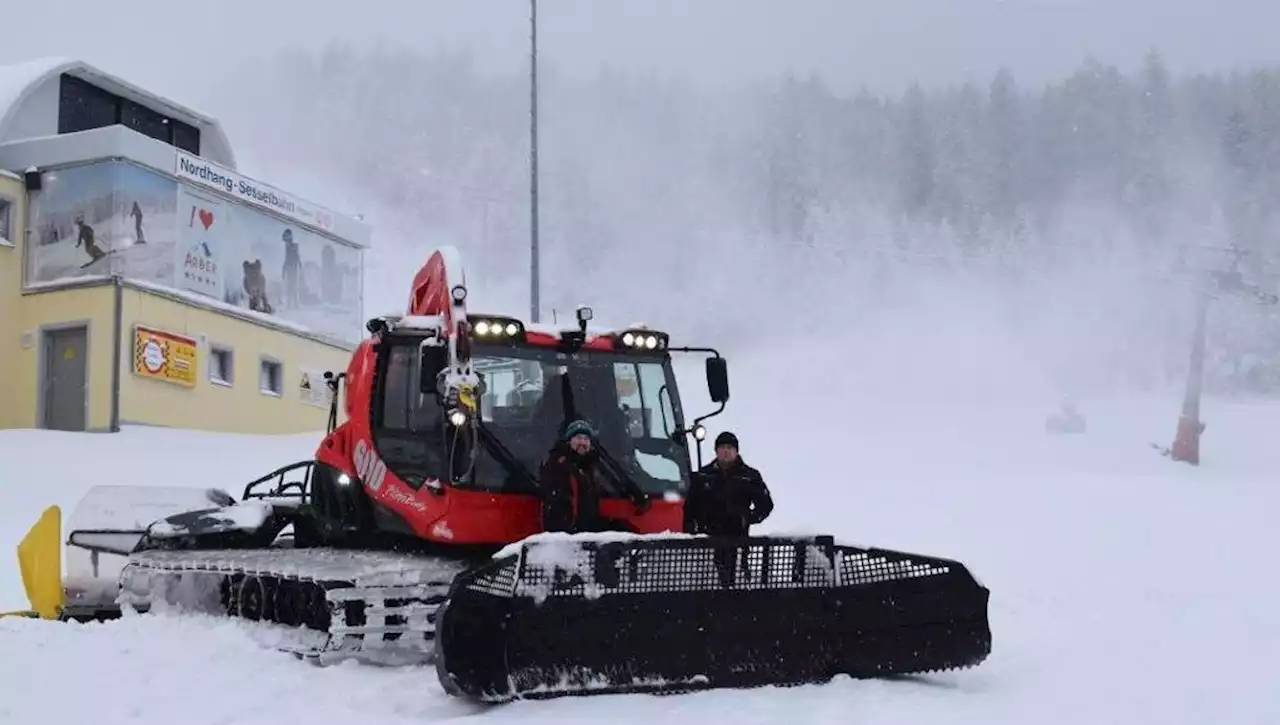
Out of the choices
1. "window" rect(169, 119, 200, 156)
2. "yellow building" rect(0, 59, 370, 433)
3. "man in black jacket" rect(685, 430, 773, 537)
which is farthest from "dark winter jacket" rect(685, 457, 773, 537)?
"window" rect(169, 119, 200, 156)

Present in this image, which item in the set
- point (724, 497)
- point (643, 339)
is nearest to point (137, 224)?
point (643, 339)

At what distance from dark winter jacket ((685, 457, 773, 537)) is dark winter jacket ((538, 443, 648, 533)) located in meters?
0.78

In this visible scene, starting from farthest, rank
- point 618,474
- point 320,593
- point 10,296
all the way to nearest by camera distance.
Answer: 1. point 10,296
2. point 618,474
3. point 320,593

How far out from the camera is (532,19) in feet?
101

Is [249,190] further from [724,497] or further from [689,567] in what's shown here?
[689,567]

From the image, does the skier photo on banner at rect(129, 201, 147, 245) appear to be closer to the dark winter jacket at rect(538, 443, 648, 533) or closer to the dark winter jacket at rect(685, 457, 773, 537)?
the dark winter jacket at rect(685, 457, 773, 537)

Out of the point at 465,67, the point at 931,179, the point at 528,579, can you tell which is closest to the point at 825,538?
the point at 528,579

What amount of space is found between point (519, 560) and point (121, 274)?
23.0 m

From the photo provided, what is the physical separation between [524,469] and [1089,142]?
9328cm

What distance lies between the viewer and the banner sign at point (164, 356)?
90.4ft

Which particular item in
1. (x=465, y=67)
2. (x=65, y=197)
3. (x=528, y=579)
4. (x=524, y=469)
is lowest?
(x=528, y=579)

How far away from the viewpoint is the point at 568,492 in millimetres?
8117

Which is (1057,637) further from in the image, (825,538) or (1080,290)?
(1080,290)

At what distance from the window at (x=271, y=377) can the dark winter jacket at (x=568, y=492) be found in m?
24.6
